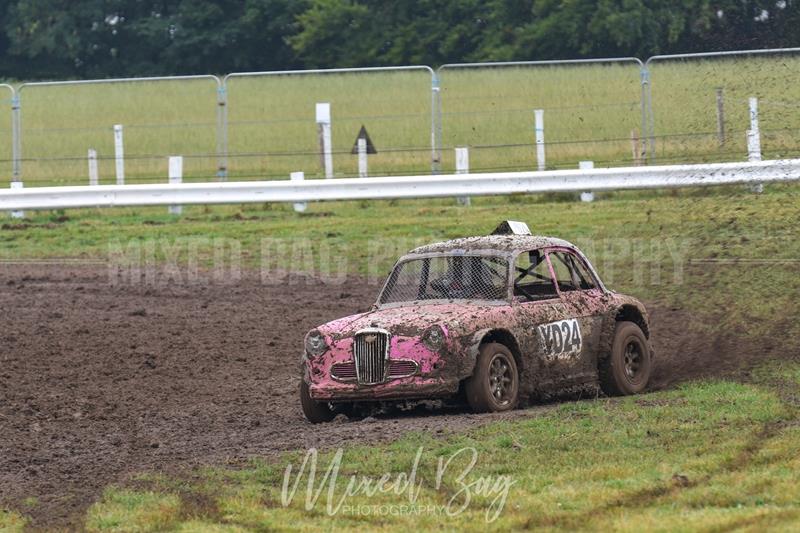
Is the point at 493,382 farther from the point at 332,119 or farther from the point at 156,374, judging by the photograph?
the point at 332,119

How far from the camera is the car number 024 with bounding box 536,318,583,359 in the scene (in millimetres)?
10656

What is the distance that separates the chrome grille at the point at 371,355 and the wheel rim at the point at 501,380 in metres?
0.77

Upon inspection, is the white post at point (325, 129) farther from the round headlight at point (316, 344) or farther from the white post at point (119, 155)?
the round headlight at point (316, 344)

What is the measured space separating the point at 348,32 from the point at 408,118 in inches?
1020

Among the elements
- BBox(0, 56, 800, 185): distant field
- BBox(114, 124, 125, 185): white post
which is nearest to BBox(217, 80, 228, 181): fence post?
BBox(0, 56, 800, 185): distant field

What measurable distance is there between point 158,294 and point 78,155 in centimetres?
723

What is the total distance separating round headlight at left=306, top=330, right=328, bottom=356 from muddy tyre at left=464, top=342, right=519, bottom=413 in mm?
1099

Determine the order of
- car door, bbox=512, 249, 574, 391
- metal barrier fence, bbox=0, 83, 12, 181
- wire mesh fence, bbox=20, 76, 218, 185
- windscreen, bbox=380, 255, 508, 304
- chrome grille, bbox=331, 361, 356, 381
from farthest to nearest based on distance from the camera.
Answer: wire mesh fence, bbox=20, 76, 218, 185
metal barrier fence, bbox=0, 83, 12, 181
windscreen, bbox=380, 255, 508, 304
car door, bbox=512, 249, 574, 391
chrome grille, bbox=331, 361, 356, 381

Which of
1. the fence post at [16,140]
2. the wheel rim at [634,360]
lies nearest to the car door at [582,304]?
the wheel rim at [634,360]

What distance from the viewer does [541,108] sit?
22.0 meters

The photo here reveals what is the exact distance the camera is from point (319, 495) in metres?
7.69

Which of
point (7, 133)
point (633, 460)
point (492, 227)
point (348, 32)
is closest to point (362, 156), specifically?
point (492, 227)

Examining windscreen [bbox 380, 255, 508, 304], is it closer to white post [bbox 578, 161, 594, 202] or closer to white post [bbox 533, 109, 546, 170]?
white post [bbox 578, 161, 594, 202]

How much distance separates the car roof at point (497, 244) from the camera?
36.5 ft
